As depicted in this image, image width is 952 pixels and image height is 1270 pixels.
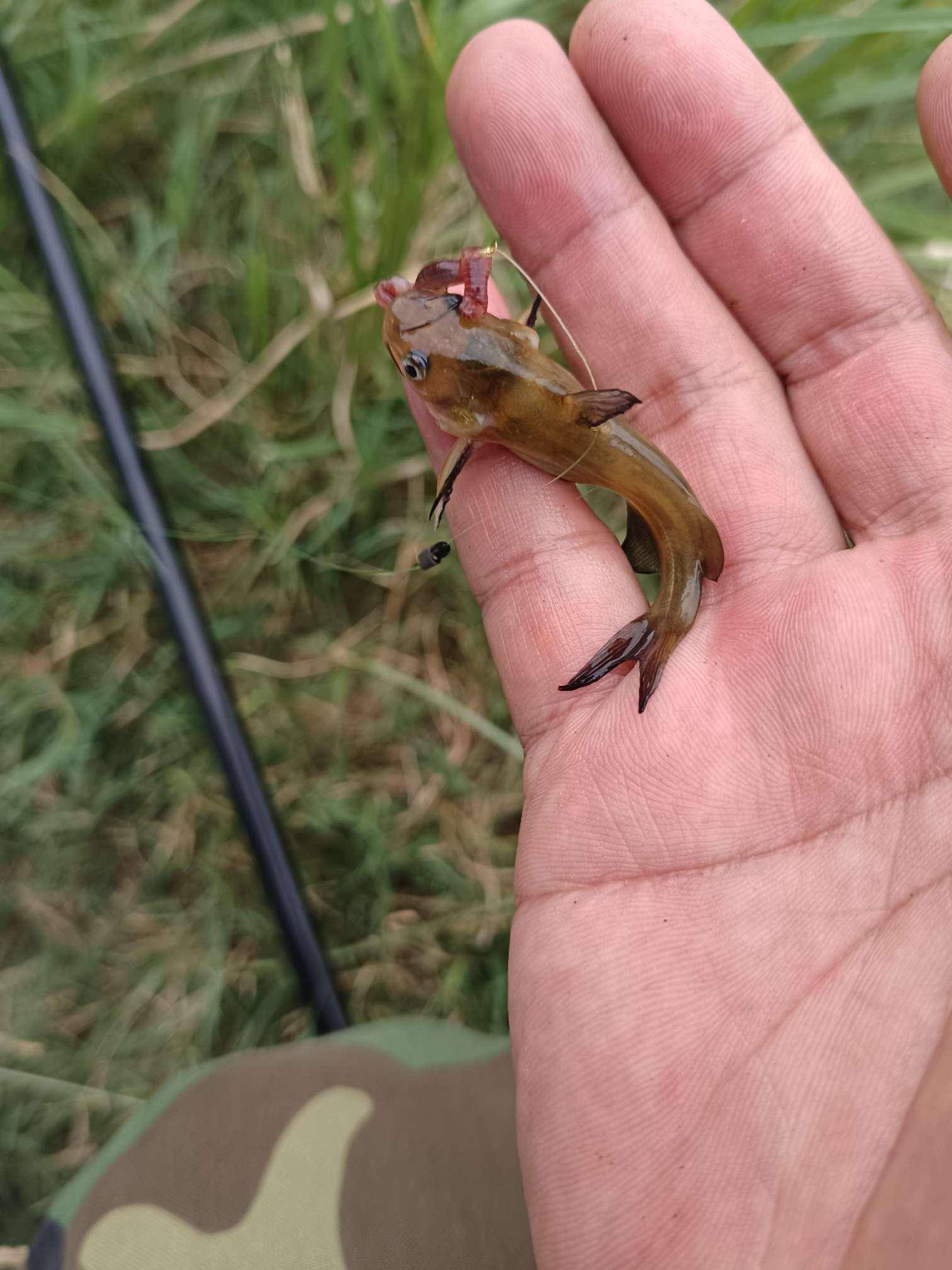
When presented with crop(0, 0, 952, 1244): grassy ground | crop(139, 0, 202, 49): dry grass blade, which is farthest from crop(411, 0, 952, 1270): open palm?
crop(139, 0, 202, 49): dry grass blade

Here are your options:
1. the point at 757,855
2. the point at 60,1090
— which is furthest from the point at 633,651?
the point at 60,1090

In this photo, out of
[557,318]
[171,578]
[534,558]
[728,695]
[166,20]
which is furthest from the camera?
[166,20]

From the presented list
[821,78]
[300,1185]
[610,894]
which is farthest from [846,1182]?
[821,78]

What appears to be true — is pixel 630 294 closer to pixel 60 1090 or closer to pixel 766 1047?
pixel 766 1047

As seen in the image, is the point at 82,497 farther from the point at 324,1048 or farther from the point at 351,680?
the point at 324,1048

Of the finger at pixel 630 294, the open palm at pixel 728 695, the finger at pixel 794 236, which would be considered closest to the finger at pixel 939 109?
the open palm at pixel 728 695

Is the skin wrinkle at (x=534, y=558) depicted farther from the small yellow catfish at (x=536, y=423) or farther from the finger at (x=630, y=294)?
the finger at (x=630, y=294)
